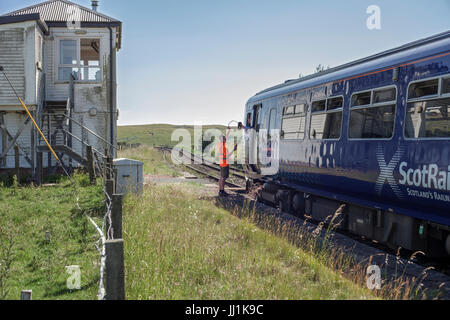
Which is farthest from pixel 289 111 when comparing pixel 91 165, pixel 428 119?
pixel 91 165

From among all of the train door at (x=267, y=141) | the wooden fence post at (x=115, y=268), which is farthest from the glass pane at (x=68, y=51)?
the wooden fence post at (x=115, y=268)

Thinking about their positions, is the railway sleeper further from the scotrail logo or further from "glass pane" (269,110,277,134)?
"glass pane" (269,110,277,134)

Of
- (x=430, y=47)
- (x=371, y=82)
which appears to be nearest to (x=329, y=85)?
(x=371, y=82)

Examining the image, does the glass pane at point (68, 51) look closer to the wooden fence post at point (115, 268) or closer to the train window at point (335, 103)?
the train window at point (335, 103)

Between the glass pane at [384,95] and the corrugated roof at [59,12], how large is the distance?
14524mm

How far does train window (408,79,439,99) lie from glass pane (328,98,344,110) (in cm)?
232

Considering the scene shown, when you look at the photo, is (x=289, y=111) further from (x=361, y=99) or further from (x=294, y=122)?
(x=361, y=99)

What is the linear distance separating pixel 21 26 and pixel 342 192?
1420cm

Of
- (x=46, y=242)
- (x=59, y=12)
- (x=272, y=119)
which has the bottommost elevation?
(x=46, y=242)

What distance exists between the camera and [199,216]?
10.2 meters

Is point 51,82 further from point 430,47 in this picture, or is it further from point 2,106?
point 430,47

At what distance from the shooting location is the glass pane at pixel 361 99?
8.65m

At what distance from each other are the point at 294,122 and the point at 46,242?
7123 millimetres

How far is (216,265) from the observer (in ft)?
20.2
